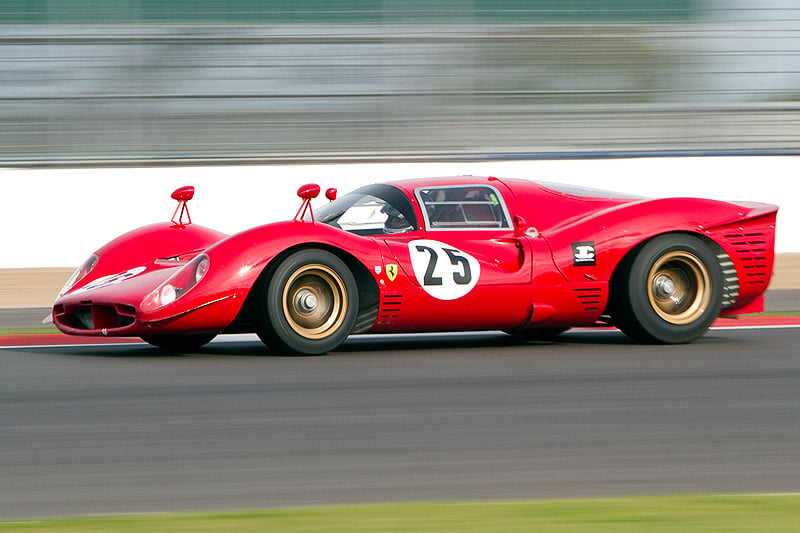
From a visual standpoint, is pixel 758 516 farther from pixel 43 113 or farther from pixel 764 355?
pixel 43 113

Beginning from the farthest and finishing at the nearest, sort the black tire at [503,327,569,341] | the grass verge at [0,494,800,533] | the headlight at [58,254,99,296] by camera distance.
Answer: the black tire at [503,327,569,341] → the headlight at [58,254,99,296] → the grass verge at [0,494,800,533]

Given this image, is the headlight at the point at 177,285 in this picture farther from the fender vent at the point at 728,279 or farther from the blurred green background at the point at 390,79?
the blurred green background at the point at 390,79

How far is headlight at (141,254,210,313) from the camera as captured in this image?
22.9 ft

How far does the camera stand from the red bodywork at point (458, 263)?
7066 mm

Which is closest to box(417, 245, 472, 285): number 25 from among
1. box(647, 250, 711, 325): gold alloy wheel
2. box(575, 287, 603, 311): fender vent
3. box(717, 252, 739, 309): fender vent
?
box(575, 287, 603, 311): fender vent

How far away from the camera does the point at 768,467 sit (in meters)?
4.49

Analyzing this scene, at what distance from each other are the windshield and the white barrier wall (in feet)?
19.8

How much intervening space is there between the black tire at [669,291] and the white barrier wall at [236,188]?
266 inches

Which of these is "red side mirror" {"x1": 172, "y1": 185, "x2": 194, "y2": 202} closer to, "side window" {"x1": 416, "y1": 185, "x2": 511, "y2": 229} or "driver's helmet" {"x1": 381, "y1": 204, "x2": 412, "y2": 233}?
"driver's helmet" {"x1": 381, "y1": 204, "x2": 412, "y2": 233}

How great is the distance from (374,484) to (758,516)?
1238 mm

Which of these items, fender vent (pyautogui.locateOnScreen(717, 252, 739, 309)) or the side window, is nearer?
the side window

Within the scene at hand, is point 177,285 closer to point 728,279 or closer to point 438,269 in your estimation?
point 438,269

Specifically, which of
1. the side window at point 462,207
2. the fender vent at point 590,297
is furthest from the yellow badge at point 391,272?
the fender vent at point 590,297

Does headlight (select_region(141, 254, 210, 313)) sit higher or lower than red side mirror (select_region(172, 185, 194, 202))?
lower
